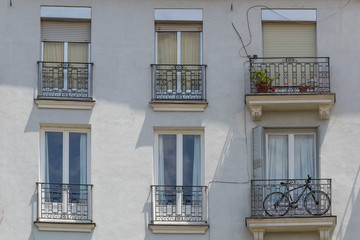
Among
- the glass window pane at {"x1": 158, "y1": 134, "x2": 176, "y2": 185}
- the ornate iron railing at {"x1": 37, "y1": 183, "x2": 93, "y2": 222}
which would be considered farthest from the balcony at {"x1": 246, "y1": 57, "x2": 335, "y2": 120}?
the ornate iron railing at {"x1": 37, "y1": 183, "x2": 93, "y2": 222}

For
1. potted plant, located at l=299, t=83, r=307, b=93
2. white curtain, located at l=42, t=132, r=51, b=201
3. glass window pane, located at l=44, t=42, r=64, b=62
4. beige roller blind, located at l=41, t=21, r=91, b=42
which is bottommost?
white curtain, located at l=42, t=132, r=51, b=201

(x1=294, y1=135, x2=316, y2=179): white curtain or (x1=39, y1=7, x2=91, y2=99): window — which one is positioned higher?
(x1=39, y1=7, x2=91, y2=99): window

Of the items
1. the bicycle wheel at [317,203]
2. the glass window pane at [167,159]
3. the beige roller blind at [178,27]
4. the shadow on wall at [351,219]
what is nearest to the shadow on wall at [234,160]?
the glass window pane at [167,159]

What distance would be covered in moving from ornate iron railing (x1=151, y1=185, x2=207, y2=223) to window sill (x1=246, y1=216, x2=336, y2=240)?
1.42 m

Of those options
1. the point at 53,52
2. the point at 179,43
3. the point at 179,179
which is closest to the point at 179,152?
the point at 179,179

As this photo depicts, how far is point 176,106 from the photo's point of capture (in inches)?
1257

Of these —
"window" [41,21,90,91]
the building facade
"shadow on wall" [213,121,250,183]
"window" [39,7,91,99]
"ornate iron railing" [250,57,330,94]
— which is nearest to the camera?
the building facade

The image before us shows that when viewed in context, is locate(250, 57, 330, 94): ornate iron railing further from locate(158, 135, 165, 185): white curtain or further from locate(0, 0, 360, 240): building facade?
locate(158, 135, 165, 185): white curtain

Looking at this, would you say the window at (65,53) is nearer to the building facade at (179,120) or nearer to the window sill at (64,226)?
the building facade at (179,120)

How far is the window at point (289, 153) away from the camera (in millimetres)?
32094

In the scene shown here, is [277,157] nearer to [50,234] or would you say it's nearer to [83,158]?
[83,158]

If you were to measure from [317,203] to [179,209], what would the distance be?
3.66m

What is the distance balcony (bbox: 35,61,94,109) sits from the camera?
105 ft

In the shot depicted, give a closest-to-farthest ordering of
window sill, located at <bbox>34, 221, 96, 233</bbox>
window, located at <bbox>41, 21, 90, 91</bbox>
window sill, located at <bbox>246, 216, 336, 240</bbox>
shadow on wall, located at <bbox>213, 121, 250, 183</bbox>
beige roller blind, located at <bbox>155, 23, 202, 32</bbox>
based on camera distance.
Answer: window sill, located at <bbox>246, 216, 336, 240</bbox> → window sill, located at <bbox>34, 221, 96, 233</bbox> → shadow on wall, located at <bbox>213, 121, 250, 183</bbox> → window, located at <bbox>41, 21, 90, 91</bbox> → beige roller blind, located at <bbox>155, 23, 202, 32</bbox>
